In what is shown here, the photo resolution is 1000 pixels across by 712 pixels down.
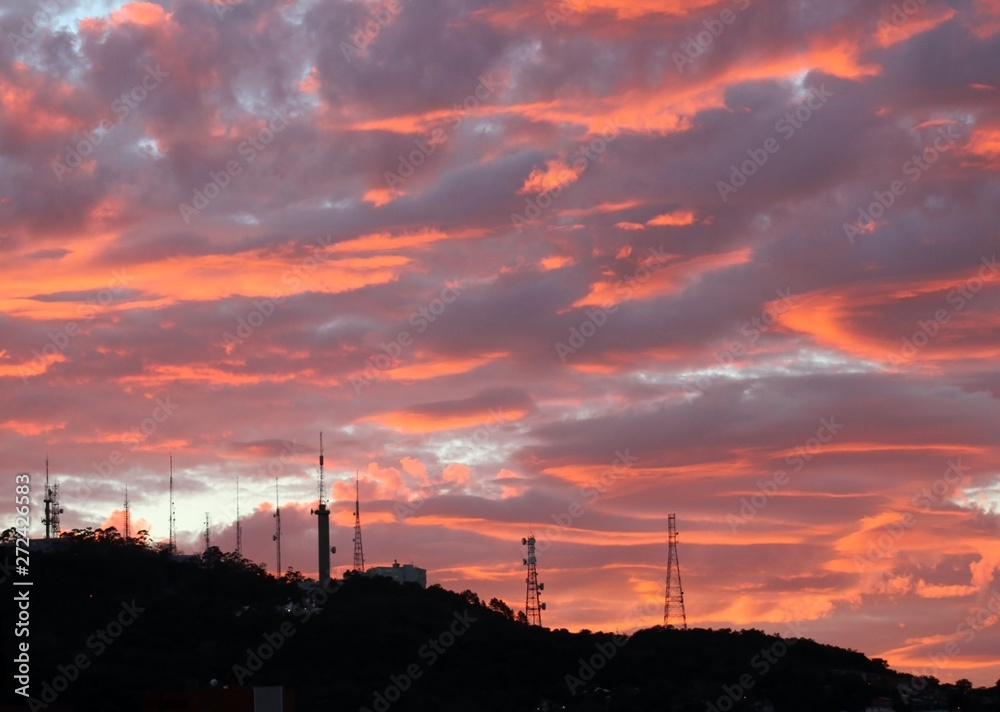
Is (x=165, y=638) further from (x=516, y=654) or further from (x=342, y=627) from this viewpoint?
(x=516, y=654)

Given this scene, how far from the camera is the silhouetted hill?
159m

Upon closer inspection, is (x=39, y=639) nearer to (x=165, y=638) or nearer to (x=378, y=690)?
(x=165, y=638)

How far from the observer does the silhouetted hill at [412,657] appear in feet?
520

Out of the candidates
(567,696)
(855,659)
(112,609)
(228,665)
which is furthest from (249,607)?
(855,659)

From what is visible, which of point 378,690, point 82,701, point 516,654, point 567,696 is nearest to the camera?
point 82,701

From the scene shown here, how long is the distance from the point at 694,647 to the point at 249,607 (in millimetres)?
55795

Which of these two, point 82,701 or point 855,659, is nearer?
point 82,701

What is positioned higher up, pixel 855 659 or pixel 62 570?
pixel 62 570

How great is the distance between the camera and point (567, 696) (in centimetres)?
17150

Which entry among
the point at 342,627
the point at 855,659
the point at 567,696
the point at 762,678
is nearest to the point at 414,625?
the point at 342,627

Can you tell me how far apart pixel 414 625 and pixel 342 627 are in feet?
35.8

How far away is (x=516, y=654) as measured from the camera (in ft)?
608

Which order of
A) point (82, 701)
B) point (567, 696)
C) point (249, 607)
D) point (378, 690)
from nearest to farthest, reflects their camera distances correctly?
1. point (82, 701)
2. point (378, 690)
3. point (567, 696)
4. point (249, 607)

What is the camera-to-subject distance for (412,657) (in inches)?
6983
